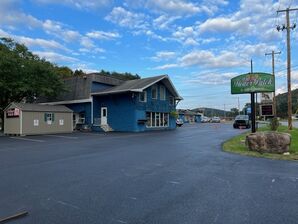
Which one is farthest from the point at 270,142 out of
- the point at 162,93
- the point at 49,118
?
the point at 162,93

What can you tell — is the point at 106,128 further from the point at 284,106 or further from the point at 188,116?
the point at 284,106

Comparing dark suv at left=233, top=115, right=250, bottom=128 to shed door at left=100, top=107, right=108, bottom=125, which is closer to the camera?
shed door at left=100, top=107, right=108, bottom=125

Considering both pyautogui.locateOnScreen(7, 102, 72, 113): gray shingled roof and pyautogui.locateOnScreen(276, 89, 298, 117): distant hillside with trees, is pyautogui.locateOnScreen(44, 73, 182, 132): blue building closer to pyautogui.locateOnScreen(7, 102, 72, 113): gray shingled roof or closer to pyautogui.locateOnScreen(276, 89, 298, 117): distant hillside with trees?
pyautogui.locateOnScreen(7, 102, 72, 113): gray shingled roof

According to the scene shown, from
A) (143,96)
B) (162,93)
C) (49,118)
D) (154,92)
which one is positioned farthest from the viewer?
(162,93)

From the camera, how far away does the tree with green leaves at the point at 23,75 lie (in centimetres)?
3231

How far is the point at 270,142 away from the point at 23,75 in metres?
27.3

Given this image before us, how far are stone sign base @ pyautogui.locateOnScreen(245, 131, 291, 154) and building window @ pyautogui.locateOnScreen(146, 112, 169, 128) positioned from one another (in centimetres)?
2210

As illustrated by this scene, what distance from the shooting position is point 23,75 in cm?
3366

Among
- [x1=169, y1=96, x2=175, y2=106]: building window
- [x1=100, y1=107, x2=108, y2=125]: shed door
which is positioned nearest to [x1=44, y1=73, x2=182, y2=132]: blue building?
[x1=100, y1=107, x2=108, y2=125]: shed door

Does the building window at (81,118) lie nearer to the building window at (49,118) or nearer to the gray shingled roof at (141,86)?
the gray shingled roof at (141,86)

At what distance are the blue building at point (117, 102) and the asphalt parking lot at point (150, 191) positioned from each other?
897 inches

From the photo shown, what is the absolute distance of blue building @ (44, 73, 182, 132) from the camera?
34.3 metres

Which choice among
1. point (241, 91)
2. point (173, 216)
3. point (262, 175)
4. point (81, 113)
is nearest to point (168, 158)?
point (262, 175)

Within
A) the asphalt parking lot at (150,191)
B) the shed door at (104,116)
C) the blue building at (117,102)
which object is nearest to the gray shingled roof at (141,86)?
the blue building at (117,102)
